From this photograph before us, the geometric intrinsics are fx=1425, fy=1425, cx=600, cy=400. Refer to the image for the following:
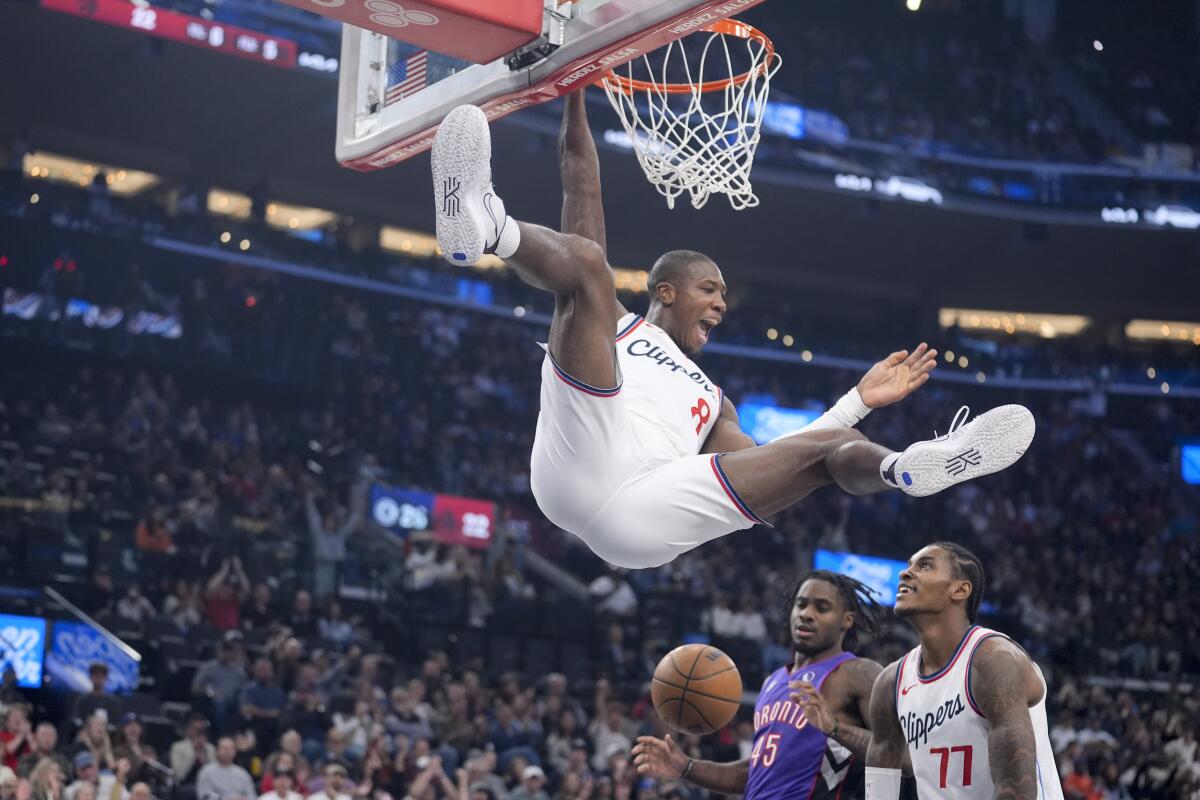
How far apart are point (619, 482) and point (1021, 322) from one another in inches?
953

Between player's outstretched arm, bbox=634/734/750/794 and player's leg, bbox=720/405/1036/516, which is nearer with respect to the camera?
player's leg, bbox=720/405/1036/516

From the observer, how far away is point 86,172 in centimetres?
2308

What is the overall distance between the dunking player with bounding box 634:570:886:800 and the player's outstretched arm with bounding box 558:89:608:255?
1978 mm

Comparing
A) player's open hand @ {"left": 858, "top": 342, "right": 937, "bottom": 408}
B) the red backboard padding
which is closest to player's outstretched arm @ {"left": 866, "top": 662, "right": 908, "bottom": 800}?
player's open hand @ {"left": 858, "top": 342, "right": 937, "bottom": 408}

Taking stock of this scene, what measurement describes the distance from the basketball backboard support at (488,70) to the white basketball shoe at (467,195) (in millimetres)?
791

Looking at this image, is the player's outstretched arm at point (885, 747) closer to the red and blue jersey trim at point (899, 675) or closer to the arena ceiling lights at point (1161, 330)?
the red and blue jersey trim at point (899, 675)

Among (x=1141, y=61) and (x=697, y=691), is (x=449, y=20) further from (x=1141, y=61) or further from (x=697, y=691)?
(x=1141, y=61)

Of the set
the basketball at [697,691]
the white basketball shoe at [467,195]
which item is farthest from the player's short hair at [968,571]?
the white basketball shoe at [467,195]

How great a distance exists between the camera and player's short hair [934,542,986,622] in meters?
5.34

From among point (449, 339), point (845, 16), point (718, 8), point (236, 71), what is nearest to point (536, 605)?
point (449, 339)

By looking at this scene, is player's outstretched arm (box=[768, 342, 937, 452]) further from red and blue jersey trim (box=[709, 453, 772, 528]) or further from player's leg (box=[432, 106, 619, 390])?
player's leg (box=[432, 106, 619, 390])

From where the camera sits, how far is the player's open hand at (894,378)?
5105 millimetres

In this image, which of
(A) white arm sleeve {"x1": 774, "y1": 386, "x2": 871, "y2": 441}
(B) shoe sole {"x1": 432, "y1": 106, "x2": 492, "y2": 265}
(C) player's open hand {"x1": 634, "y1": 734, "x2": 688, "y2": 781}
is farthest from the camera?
(C) player's open hand {"x1": 634, "y1": 734, "x2": 688, "y2": 781}

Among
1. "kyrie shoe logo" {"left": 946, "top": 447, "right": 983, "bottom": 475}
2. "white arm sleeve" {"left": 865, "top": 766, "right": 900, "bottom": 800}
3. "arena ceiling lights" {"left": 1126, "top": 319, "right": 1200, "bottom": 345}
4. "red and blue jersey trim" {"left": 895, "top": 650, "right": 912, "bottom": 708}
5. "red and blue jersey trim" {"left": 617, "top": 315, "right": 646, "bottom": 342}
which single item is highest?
"arena ceiling lights" {"left": 1126, "top": 319, "right": 1200, "bottom": 345}
